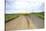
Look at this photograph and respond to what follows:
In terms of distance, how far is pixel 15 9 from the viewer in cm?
87

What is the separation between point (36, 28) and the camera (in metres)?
0.88

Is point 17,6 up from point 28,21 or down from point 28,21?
up

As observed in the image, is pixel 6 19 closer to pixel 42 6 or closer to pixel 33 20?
pixel 33 20

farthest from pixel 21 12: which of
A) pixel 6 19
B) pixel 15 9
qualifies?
pixel 6 19

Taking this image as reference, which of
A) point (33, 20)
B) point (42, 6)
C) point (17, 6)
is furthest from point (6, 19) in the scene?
point (42, 6)

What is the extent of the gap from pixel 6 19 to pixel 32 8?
299 millimetres

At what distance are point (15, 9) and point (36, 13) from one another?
228 millimetres

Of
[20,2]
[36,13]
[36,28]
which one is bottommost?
[36,28]

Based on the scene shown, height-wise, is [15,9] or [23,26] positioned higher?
[15,9]

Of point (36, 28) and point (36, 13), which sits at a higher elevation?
point (36, 13)

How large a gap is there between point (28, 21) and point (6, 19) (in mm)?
233
